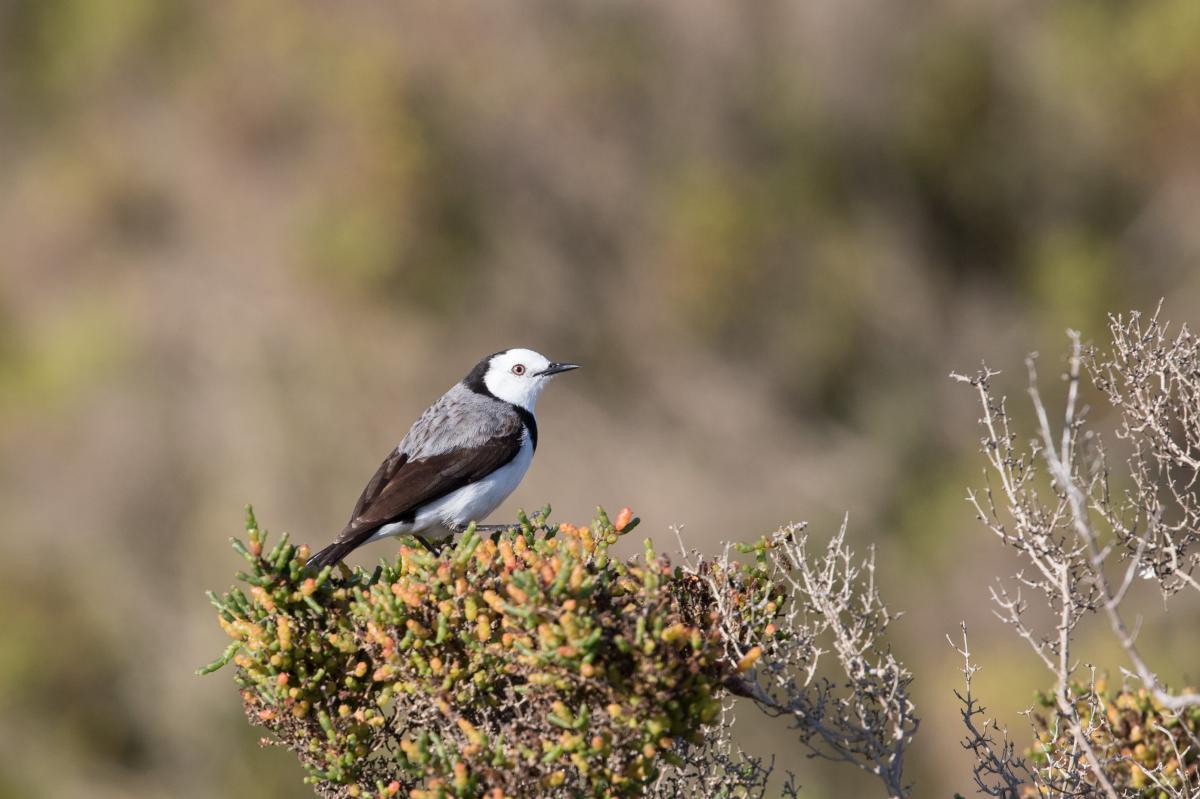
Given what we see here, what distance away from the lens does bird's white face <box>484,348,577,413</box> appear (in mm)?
7531

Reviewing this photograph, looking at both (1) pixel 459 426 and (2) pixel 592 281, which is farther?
(2) pixel 592 281

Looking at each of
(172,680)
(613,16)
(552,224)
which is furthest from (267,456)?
(613,16)

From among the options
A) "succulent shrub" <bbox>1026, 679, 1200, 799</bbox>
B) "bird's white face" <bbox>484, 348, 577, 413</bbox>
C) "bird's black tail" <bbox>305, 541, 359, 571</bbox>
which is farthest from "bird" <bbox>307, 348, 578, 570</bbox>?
"succulent shrub" <bbox>1026, 679, 1200, 799</bbox>

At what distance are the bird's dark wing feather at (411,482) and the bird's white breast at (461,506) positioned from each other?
3 centimetres

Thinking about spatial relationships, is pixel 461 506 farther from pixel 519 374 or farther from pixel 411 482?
pixel 519 374

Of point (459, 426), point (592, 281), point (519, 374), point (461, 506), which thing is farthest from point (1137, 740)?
point (592, 281)

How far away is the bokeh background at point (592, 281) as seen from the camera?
1545 cm

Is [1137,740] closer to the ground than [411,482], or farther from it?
closer to the ground

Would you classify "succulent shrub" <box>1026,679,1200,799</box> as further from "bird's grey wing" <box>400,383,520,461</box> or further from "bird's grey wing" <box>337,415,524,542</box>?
"bird's grey wing" <box>400,383,520,461</box>

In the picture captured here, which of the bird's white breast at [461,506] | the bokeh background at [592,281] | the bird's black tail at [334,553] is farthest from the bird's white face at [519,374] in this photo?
the bokeh background at [592,281]

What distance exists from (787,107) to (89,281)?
10.2 meters

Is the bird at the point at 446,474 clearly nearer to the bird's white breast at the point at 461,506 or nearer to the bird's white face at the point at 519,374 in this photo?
the bird's white breast at the point at 461,506

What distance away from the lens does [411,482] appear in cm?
650

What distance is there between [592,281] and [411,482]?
9752 mm
